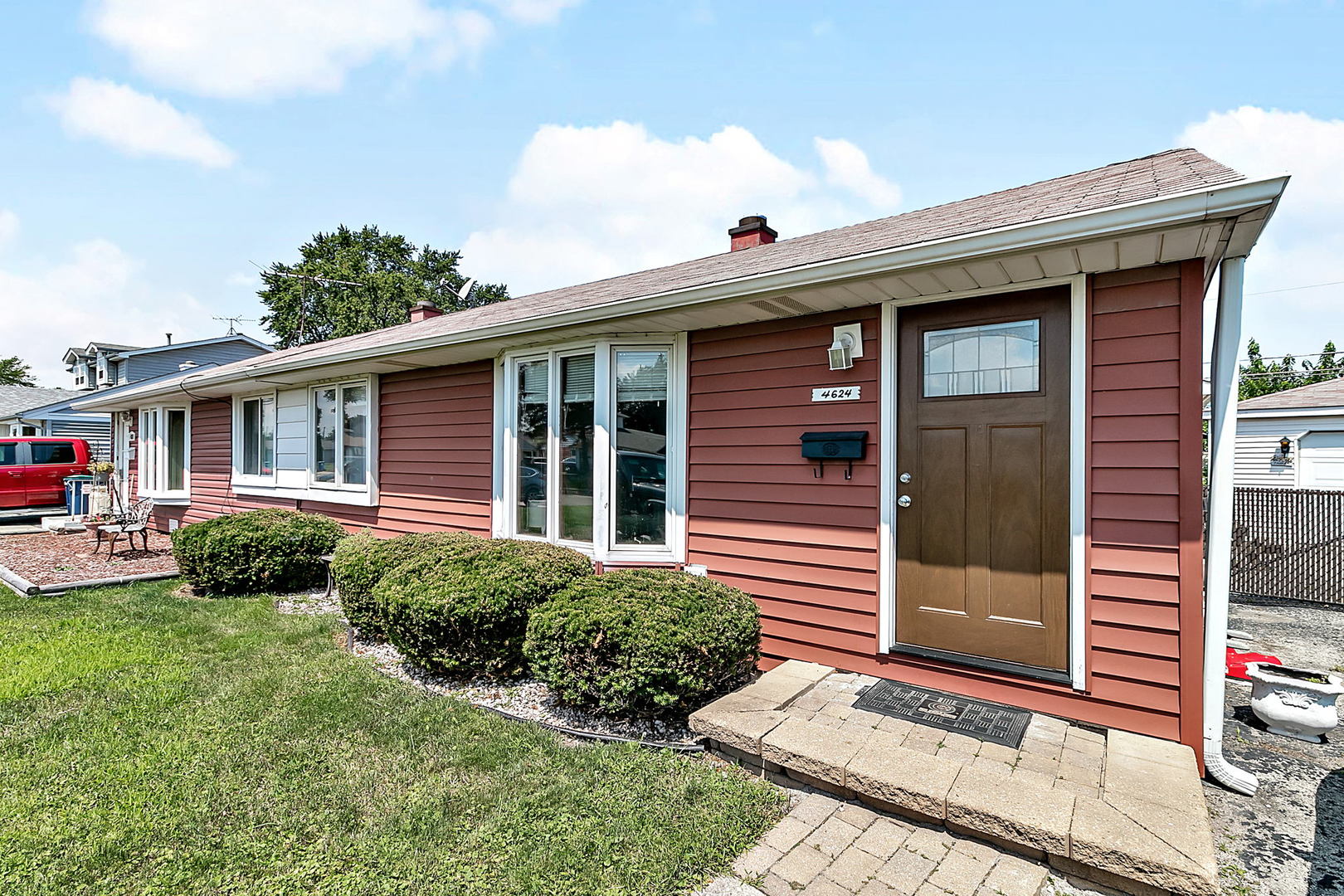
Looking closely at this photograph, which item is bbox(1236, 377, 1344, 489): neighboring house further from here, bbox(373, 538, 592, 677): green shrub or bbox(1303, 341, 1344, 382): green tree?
bbox(1303, 341, 1344, 382): green tree

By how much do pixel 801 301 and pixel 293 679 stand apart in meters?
3.88

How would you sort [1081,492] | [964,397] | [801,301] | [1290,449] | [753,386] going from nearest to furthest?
[1081,492], [964,397], [801,301], [753,386], [1290,449]

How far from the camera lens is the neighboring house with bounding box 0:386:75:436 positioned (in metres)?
20.6

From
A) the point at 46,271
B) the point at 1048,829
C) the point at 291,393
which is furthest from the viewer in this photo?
the point at 46,271

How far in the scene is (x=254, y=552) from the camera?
6.50 metres

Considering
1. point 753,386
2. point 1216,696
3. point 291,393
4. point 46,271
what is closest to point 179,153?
point 291,393

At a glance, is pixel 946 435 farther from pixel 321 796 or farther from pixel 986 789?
pixel 321 796

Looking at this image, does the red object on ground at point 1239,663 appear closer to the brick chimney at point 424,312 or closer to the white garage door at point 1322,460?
the brick chimney at point 424,312

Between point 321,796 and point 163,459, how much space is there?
11.6 meters

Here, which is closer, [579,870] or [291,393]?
[579,870]

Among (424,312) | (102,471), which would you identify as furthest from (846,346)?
(102,471)

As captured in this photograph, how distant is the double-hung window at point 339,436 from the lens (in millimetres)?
7508

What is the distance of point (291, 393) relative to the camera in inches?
334

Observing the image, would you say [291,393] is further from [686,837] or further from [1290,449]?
[1290,449]
